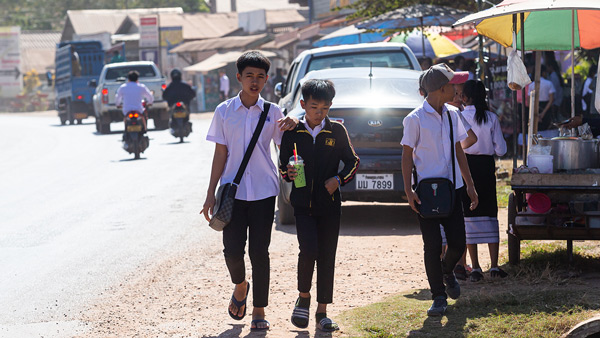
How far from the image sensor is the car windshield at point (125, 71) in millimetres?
31359

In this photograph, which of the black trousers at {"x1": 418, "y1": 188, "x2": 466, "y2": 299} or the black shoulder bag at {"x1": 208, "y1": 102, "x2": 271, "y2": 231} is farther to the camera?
the black trousers at {"x1": 418, "y1": 188, "x2": 466, "y2": 299}

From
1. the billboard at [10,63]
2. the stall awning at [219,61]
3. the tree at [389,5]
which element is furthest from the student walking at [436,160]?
the billboard at [10,63]

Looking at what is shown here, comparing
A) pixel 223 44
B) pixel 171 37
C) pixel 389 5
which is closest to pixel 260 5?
pixel 171 37

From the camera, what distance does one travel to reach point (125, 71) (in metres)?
31.6

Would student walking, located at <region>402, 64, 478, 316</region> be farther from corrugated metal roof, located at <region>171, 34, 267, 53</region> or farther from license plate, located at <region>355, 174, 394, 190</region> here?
corrugated metal roof, located at <region>171, 34, 267, 53</region>

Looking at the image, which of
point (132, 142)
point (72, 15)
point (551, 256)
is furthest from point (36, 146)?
point (72, 15)

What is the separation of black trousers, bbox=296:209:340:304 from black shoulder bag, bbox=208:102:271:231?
0.45 metres

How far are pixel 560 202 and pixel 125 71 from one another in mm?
25838

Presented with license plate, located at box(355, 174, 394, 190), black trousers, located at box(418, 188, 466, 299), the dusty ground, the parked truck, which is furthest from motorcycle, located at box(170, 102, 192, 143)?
black trousers, located at box(418, 188, 466, 299)

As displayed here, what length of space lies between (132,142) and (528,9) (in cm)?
1415

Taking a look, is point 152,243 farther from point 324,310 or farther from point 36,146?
point 36,146

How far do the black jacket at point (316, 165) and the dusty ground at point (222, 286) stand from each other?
2.65 ft

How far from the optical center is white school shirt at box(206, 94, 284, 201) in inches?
234

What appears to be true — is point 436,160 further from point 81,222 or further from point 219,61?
point 219,61
